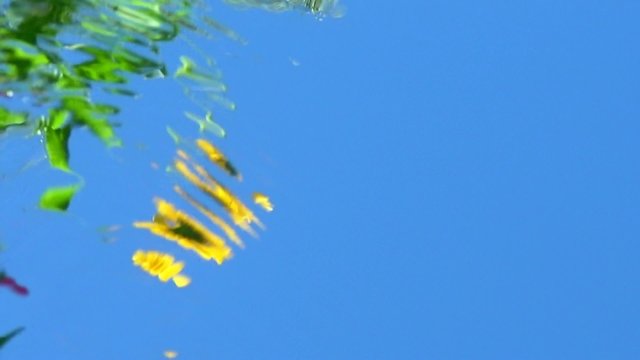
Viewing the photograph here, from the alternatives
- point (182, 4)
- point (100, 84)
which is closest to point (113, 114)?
point (100, 84)

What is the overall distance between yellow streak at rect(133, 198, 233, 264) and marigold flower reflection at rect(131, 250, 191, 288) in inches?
0.9

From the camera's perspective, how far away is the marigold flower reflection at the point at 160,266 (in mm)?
1188

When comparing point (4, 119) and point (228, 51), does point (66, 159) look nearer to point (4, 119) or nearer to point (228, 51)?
point (4, 119)

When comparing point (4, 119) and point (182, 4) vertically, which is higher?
point (182, 4)

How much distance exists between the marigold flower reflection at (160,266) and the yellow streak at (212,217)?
2.4 inches

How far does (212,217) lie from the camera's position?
1.22 meters

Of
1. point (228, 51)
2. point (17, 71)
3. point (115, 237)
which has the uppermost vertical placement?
point (228, 51)

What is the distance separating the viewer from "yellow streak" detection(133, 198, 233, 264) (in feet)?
3.95

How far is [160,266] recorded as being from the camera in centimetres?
119

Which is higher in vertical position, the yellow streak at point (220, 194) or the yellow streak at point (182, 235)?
the yellow streak at point (220, 194)

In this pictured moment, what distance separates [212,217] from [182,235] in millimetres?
37

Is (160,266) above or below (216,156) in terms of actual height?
below

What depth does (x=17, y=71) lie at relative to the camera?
48.9 inches

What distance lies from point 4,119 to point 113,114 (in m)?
0.11
